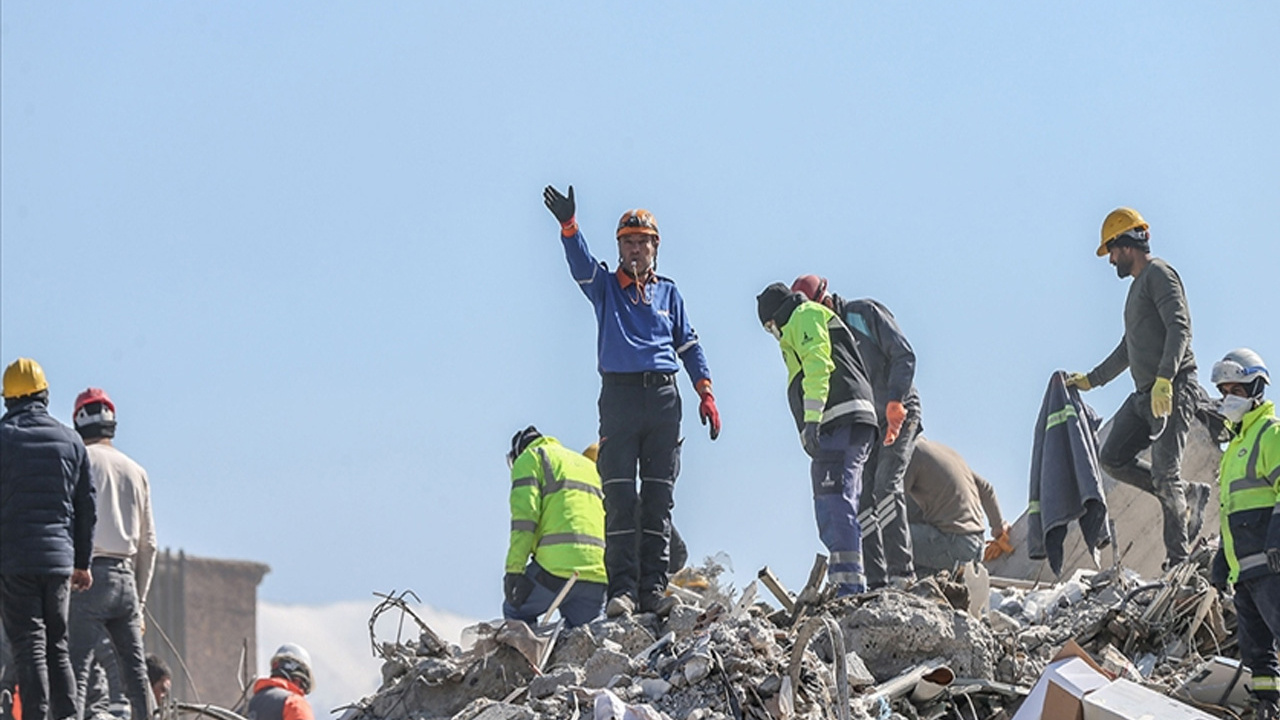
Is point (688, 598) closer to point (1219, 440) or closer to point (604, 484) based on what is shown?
point (604, 484)

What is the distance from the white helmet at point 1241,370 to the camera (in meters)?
9.02

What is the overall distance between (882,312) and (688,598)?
2.19 metres

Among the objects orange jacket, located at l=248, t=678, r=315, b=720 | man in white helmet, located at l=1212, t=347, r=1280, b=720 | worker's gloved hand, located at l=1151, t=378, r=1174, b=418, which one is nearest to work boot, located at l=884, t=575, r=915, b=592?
worker's gloved hand, located at l=1151, t=378, r=1174, b=418

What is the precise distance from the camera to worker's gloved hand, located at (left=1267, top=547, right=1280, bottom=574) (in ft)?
27.7

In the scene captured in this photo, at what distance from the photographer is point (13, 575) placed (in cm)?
948

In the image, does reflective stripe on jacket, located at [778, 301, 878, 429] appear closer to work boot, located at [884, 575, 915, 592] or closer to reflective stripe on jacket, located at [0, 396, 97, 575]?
work boot, located at [884, 575, 915, 592]

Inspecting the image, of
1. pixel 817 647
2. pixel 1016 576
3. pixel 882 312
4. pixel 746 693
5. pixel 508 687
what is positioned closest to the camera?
A: pixel 746 693

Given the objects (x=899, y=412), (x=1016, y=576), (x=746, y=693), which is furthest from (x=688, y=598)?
(x=1016, y=576)

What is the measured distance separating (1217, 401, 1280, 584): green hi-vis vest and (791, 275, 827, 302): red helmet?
3204 millimetres

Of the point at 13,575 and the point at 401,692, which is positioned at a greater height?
the point at 13,575

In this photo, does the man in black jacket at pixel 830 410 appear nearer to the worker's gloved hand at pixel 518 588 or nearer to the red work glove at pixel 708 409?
the red work glove at pixel 708 409

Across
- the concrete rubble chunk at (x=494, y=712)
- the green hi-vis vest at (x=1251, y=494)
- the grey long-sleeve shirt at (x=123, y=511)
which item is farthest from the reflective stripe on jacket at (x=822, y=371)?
the grey long-sleeve shirt at (x=123, y=511)

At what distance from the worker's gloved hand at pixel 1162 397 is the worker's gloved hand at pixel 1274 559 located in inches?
112

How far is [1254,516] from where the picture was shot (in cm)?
875
